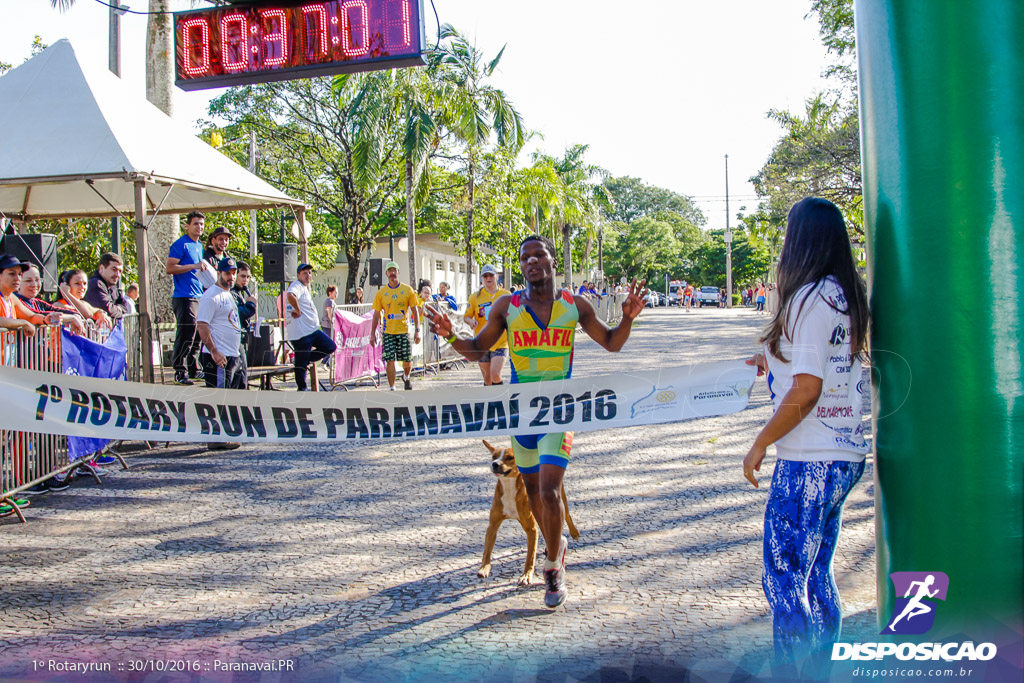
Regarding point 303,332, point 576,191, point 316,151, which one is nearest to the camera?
point 303,332

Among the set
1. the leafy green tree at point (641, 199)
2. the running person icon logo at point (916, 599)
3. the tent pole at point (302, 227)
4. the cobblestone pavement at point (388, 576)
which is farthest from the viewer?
the leafy green tree at point (641, 199)

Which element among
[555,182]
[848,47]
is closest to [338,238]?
[555,182]

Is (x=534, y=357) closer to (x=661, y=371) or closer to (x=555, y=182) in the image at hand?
(x=661, y=371)

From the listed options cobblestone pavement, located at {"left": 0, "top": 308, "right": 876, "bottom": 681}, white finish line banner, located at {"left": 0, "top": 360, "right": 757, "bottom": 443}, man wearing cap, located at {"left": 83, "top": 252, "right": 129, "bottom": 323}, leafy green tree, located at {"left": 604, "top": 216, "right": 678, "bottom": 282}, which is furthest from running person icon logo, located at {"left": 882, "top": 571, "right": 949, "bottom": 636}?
leafy green tree, located at {"left": 604, "top": 216, "right": 678, "bottom": 282}

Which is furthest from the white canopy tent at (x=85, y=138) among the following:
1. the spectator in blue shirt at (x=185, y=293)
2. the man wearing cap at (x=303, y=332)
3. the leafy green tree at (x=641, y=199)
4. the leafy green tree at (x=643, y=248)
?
the leafy green tree at (x=641, y=199)

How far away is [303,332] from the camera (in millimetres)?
11906

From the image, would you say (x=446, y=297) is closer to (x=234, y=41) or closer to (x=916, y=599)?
(x=234, y=41)

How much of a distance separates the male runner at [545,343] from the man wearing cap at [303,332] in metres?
7.56

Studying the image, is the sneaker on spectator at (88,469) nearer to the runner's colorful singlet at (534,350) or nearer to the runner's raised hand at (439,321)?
the runner's raised hand at (439,321)

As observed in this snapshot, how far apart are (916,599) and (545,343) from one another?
2.13 metres

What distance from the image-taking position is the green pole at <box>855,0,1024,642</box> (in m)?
2.69

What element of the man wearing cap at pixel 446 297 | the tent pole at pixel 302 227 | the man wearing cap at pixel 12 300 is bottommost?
the man wearing cap at pixel 12 300

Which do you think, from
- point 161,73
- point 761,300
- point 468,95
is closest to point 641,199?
point 761,300

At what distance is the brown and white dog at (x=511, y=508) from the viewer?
4.64m
